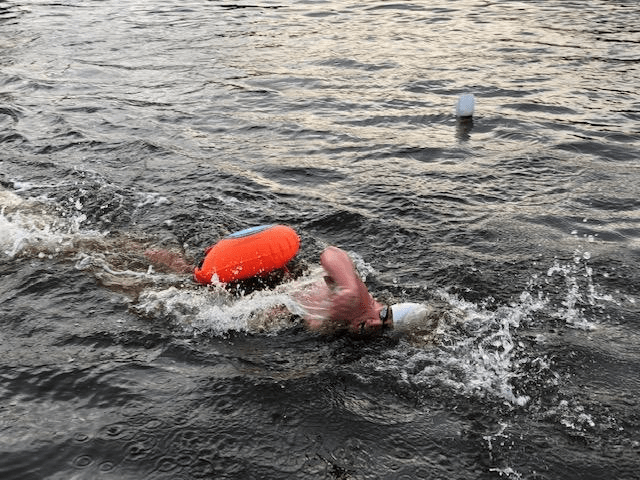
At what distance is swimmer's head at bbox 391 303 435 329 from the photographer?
5.27m

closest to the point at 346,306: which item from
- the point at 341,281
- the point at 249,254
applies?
the point at 341,281

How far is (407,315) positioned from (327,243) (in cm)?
186

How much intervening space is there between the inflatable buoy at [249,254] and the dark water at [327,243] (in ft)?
0.77

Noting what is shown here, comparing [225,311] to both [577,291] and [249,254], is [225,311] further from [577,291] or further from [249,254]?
[577,291]

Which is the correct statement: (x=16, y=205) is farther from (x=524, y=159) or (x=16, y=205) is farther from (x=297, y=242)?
(x=524, y=159)

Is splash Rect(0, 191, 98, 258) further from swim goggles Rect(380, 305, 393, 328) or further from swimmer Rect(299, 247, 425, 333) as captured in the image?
swim goggles Rect(380, 305, 393, 328)

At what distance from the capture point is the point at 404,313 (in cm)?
527

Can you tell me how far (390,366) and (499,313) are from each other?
1.13 m

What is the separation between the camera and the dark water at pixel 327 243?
4480mm

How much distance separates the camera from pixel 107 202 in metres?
7.92

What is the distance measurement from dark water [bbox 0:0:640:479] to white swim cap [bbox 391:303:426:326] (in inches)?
8.7

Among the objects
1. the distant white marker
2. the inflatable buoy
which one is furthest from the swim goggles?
the distant white marker

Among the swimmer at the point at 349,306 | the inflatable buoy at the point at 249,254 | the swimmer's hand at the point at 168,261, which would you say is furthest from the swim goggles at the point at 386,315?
the swimmer's hand at the point at 168,261

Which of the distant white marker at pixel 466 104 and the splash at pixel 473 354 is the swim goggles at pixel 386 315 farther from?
the distant white marker at pixel 466 104
